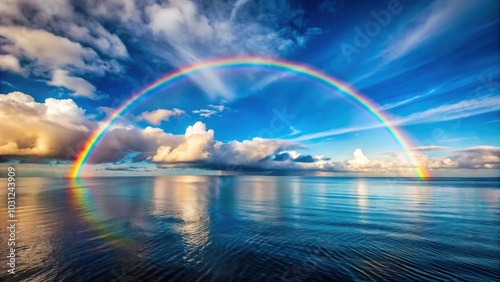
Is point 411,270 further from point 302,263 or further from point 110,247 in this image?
point 110,247

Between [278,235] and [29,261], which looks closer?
[29,261]

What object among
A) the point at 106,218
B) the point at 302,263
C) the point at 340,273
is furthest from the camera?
the point at 106,218

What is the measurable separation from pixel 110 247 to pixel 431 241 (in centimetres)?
3001

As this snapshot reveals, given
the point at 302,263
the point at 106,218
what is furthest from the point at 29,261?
the point at 302,263

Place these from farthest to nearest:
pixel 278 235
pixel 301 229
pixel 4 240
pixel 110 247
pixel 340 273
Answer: pixel 301 229 < pixel 278 235 < pixel 4 240 < pixel 110 247 < pixel 340 273

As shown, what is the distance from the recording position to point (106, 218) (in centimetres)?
3222

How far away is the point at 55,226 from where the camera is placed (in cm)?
2694

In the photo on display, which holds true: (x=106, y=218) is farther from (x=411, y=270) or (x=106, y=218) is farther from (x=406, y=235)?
(x=406, y=235)

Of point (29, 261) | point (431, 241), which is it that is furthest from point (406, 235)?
point (29, 261)

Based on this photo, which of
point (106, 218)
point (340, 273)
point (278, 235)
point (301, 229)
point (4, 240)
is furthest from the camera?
point (106, 218)

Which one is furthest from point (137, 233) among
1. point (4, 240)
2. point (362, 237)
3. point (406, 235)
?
point (406, 235)

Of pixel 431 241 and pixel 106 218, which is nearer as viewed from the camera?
pixel 431 241

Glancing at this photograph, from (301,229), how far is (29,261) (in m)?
24.4

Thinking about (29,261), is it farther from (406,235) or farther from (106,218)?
(406,235)
